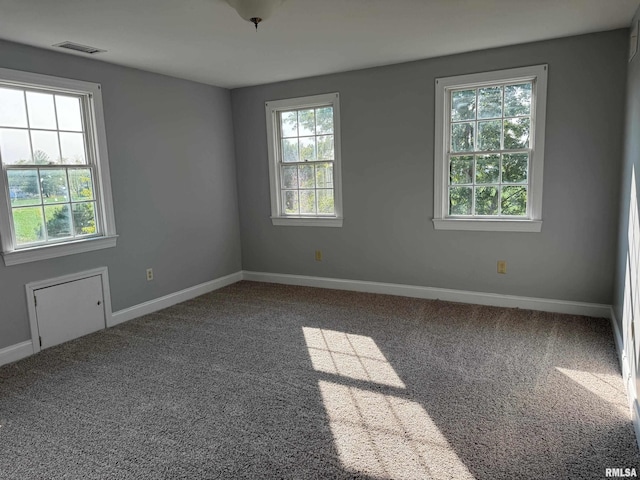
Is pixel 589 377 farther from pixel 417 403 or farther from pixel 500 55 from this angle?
pixel 500 55

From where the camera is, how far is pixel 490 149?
4004mm

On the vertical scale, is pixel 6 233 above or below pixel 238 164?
below

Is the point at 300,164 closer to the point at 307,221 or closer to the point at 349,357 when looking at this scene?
the point at 307,221

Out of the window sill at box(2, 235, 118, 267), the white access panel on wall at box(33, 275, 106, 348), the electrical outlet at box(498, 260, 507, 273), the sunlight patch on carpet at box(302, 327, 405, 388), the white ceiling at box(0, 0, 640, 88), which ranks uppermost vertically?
the white ceiling at box(0, 0, 640, 88)

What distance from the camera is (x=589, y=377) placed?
272 cm

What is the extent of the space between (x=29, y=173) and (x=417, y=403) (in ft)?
11.0

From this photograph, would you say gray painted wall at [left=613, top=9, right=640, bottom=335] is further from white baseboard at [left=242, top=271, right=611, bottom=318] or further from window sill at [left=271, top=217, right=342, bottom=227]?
window sill at [left=271, top=217, right=342, bottom=227]

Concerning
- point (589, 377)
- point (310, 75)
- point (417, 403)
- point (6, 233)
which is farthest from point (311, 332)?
point (310, 75)

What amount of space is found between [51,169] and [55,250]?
672mm

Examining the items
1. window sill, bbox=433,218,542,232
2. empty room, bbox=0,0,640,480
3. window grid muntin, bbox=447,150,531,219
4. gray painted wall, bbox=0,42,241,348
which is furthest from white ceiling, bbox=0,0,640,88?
window sill, bbox=433,218,542,232

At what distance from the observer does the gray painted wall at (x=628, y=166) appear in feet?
9.01

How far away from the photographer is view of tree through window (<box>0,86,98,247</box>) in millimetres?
3262

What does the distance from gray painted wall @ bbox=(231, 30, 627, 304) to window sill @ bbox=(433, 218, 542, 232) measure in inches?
2.4

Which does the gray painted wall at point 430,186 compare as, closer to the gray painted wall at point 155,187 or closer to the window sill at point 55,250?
the gray painted wall at point 155,187
